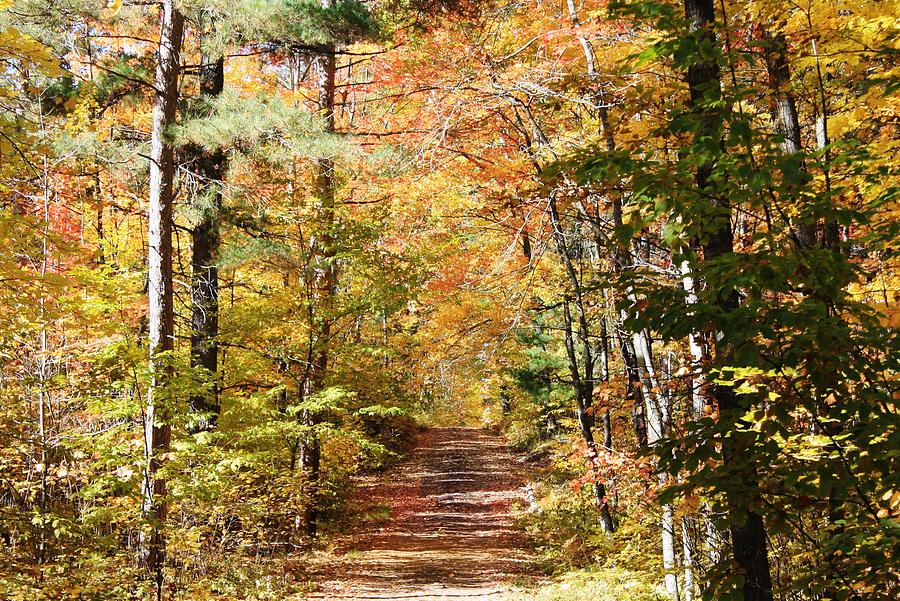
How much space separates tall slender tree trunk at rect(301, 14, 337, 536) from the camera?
11.2 meters

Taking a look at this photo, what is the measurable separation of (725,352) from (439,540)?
10915 millimetres

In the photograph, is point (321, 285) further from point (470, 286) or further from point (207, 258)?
point (470, 286)

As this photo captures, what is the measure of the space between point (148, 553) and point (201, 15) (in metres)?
7.65

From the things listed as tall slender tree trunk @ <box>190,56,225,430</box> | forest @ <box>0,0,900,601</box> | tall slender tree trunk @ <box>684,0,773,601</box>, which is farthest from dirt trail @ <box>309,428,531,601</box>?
tall slender tree trunk @ <box>684,0,773,601</box>

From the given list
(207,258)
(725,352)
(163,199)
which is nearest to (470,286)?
(207,258)

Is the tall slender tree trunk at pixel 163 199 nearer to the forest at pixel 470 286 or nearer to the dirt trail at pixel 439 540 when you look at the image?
the forest at pixel 470 286

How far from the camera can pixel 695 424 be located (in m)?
3.42

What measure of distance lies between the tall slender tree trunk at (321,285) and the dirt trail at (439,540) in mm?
1786

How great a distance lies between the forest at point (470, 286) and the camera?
11.4 feet

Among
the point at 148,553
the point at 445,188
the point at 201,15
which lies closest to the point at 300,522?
the point at 148,553

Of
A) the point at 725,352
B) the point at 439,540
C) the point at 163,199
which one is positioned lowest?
the point at 439,540

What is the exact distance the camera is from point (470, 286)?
1127cm

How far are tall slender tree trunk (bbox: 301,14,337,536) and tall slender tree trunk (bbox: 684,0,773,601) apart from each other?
24.6 feet

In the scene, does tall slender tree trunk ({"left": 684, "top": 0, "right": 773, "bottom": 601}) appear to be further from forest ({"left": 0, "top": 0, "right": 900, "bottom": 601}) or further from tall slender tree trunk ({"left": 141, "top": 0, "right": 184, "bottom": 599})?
tall slender tree trunk ({"left": 141, "top": 0, "right": 184, "bottom": 599})
